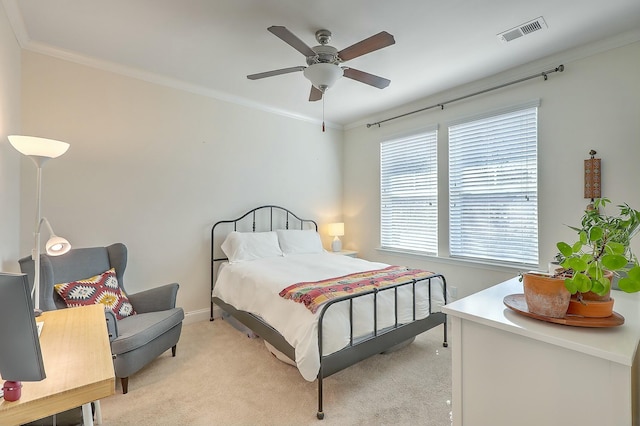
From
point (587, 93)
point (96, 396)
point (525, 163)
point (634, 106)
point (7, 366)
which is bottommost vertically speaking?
point (96, 396)

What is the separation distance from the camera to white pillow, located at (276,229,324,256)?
3.90m

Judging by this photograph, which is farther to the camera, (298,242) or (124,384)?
(298,242)

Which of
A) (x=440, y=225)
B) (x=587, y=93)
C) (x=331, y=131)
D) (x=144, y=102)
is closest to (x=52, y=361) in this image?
(x=144, y=102)

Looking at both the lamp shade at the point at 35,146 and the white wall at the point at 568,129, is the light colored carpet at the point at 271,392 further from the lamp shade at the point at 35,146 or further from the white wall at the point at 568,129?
the lamp shade at the point at 35,146

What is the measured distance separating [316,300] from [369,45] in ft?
6.00

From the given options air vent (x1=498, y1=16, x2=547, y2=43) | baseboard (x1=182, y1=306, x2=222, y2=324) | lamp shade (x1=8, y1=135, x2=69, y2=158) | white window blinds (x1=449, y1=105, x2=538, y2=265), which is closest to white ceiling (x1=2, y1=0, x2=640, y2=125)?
air vent (x1=498, y1=16, x2=547, y2=43)

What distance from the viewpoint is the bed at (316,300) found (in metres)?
2.00

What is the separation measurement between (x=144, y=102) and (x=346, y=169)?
121 inches

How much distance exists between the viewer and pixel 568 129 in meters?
2.79

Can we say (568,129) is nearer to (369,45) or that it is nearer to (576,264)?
(369,45)

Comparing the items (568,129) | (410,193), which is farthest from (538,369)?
(410,193)

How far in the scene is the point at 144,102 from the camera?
320 cm

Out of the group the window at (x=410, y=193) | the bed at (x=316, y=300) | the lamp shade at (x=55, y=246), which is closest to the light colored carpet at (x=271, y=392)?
the bed at (x=316, y=300)

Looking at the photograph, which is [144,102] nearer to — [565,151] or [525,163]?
[525,163]
